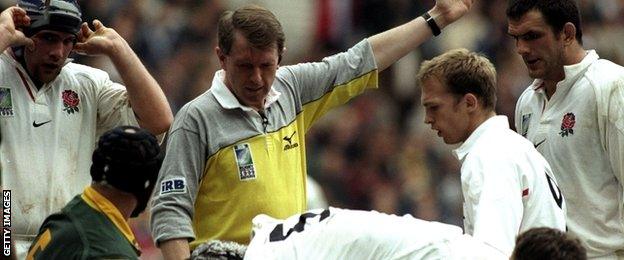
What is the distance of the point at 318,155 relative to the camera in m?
16.4

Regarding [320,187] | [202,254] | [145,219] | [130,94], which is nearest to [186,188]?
[130,94]

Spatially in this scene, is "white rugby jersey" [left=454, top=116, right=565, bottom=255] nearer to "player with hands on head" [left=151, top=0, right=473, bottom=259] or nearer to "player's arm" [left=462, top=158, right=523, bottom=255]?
"player's arm" [left=462, top=158, right=523, bottom=255]

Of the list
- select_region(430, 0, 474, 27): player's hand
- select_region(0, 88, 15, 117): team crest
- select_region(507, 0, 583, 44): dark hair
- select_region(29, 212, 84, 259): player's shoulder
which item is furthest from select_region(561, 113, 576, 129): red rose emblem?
select_region(29, 212, 84, 259): player's shoulder

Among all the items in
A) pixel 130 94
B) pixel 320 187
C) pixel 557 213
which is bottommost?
pixel 320 187

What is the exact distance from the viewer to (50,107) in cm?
841

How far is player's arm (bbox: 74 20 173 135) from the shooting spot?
8.33 metres

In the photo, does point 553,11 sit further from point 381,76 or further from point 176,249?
point 381,76

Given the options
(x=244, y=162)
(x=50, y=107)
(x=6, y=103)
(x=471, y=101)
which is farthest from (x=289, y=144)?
(x=6, y=103)

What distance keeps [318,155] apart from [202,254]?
9.91 m

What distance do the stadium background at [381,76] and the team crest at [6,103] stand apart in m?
5.97

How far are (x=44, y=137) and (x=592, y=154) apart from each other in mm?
2974

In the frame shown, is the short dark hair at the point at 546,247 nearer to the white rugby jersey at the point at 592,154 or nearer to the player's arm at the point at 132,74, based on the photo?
the white rugby jersey at the point at 592,154

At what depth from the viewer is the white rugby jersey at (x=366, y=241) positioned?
669 centimetres

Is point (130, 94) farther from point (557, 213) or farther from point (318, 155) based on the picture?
point (318, 155)
